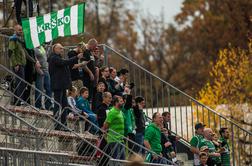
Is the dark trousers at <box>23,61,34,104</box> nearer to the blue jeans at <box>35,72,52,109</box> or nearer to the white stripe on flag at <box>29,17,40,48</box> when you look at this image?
the blue jeans at <box>35,72,52,109</box>

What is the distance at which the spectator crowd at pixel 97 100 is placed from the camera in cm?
2803

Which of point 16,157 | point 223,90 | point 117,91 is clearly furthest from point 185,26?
point 16,157

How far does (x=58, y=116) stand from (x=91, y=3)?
202 feet

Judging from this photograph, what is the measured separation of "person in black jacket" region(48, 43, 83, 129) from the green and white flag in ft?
2.51

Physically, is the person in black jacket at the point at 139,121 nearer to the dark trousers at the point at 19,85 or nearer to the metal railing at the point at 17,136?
the dark trousers at the point at 19,85

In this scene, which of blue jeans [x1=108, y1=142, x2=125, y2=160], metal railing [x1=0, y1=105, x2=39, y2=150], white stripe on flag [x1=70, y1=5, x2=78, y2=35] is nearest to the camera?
metal railing [x1=0, y1=105, x2=39, y2=150]

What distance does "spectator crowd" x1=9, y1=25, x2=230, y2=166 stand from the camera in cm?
2803

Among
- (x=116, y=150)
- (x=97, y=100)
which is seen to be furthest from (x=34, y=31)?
(x=116, y=150)

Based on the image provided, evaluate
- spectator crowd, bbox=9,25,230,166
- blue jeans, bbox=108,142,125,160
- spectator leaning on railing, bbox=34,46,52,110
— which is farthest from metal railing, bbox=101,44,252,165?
blue jeans, bbox=108,142,125,160

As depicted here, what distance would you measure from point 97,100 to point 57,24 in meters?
1.82

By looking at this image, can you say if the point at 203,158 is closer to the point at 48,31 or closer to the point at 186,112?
the point at 48,31

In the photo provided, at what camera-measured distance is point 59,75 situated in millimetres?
28328

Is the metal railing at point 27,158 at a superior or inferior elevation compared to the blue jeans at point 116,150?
superior

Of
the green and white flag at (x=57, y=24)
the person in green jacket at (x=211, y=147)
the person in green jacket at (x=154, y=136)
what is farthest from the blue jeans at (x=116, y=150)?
the green and white flag at (x=57, y=24)
